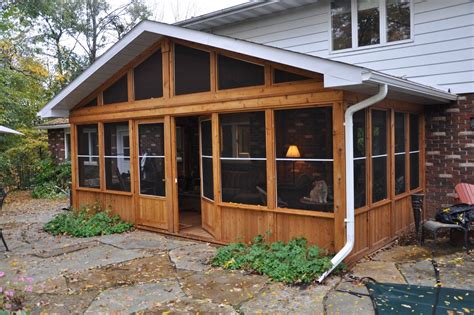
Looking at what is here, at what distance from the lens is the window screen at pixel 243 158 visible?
5.95 m

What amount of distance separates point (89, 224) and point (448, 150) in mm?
6960

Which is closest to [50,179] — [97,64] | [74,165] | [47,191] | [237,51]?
[47,191]

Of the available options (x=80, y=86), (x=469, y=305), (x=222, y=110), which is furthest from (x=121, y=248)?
(x=469, y=305)

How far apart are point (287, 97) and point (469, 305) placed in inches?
126

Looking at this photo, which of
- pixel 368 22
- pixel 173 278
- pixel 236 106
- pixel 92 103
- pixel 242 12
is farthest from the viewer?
pixel 242 12

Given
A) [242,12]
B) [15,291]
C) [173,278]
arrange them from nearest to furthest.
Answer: [15,291], [173,278], [242,12]

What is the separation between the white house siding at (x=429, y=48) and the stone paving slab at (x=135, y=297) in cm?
566

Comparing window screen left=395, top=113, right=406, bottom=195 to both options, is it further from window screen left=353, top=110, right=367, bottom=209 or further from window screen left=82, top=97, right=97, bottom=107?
window screen left=82, top=97, right=97, bottom=107

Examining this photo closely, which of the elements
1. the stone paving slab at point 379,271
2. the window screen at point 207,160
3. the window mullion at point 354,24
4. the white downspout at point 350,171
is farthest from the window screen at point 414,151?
the window screen at point 207,160

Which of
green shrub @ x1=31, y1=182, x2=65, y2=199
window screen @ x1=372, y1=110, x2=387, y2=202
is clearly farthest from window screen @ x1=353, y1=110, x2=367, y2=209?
green shrub @ x1=31, y1=182, x2=65, y2=199

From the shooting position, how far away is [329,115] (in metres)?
5.26

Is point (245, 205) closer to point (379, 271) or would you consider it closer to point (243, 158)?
point (243, 158)

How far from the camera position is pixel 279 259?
5273 mm

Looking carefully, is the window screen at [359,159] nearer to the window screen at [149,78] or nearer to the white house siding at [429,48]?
the white house siding at [429,48]
